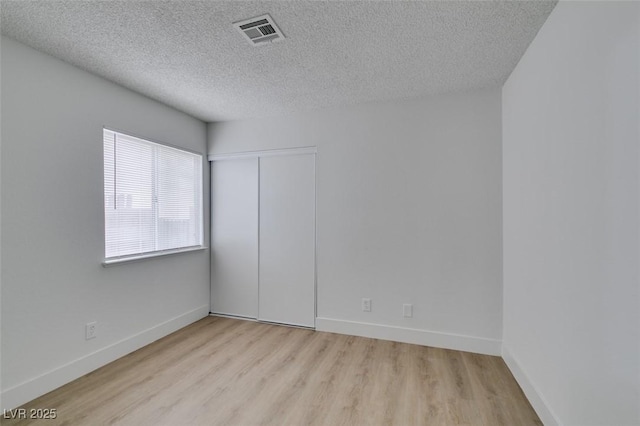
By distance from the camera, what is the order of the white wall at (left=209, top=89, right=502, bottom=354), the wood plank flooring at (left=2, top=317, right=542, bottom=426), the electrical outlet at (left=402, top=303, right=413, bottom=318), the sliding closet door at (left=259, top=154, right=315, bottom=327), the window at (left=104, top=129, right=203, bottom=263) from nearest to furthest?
the wood plank flooring at (left=2, top=317, right=542, bottom=426) → the window at (left=104, top=129, right=203, bottom=263) → the white wall at (left=209, top=89, right=502, bottom=354) → the electrical outlet at (left=402, top=303, right=413, bottom=318) → the sliding closet door at (left=259, top=154, right=315, bottom=327)

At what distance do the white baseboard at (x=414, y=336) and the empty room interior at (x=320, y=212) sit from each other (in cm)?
2

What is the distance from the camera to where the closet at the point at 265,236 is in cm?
345

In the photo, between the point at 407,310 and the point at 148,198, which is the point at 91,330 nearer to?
the point at 148,198

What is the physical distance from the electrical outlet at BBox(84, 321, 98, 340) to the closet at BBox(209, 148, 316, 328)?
4.87ft

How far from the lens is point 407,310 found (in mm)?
3018

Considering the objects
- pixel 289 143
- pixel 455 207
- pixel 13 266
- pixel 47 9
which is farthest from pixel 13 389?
pixel 455 207

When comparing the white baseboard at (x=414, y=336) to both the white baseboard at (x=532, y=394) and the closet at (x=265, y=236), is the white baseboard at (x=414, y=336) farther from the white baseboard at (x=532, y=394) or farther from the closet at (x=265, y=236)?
the closet at (x=265, y=236)

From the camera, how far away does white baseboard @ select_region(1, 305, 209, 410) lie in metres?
1.98

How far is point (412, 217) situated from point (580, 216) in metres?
1.62

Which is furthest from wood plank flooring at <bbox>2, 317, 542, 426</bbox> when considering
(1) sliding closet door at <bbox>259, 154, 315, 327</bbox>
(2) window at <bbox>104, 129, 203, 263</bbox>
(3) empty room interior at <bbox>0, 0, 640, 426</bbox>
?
(2) window at <bbox>104, 129, 203, 263</bbox>

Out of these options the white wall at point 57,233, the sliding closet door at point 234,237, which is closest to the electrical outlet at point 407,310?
the sliding closet door at point 234,237

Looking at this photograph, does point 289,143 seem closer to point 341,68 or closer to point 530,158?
point 341,68

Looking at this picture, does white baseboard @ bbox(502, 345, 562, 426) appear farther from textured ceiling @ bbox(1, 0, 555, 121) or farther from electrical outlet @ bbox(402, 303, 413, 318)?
textured ceiling @ bbox(1, 0, 555, 121)

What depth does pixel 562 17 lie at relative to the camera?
1.59 meters
